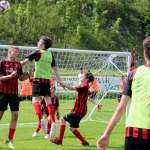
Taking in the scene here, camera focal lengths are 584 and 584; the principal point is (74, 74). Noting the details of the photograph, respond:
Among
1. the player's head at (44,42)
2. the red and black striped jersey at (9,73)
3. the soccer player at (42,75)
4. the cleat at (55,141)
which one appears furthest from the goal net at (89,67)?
the red and black striped jersey at (9,73)

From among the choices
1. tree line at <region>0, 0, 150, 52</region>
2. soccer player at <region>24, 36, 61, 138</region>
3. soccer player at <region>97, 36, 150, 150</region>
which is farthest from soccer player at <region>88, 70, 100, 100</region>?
tree line at <region>0, 0, 150, 52</region>

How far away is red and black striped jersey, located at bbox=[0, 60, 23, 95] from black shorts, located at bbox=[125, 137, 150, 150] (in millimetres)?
5739

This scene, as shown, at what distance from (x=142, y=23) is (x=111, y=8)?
356 cm

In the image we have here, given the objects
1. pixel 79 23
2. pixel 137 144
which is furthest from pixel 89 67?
pixel 79 23

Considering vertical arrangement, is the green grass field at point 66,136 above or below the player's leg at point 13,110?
below

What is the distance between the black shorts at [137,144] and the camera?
5.93 m

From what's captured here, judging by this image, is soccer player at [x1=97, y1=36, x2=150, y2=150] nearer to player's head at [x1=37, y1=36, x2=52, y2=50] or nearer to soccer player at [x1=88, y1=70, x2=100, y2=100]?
player's head at [x1=37, y1=36, x2=52, y2=50]

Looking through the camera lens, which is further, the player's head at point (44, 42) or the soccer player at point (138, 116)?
the player's head at point (44, 42)

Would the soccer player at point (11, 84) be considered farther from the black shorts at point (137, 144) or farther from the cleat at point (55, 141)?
the black shorts at point (137, 144)

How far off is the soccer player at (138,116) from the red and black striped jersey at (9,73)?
18.3ft

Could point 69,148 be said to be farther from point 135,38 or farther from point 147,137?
point 135,38

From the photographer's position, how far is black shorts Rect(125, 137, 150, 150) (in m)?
5.93

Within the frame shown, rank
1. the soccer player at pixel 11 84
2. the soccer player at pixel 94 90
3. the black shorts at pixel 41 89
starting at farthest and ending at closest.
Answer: the soccer player at pixel 94 90 → the black shorts at pixel 41 89 → the soccer player at pixel 11 84

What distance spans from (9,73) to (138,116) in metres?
5.76
